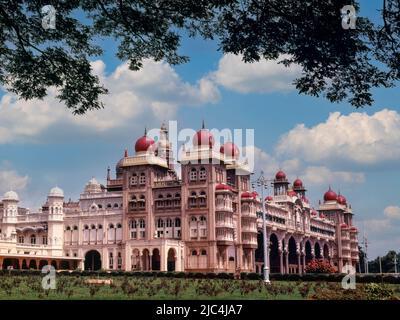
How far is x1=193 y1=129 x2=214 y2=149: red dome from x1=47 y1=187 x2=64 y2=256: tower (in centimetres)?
2133

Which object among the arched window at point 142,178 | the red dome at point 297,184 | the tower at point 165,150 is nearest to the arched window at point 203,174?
the arched window at point 142,178

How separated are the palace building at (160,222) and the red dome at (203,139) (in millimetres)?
118

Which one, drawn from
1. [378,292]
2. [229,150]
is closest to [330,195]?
[229,150]

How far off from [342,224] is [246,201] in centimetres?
4361

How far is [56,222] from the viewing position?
252ft

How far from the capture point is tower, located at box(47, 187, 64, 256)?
7600 cm

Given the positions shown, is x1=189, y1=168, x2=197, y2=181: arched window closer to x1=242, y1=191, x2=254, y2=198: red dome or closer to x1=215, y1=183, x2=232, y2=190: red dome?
x1=215, y1=183, x2=232, y2=190: red dome

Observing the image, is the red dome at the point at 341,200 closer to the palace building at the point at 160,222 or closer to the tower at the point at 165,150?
the palace building at the point at 160,222

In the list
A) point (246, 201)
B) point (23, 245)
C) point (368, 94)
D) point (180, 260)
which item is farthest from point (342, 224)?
point (368, 94)

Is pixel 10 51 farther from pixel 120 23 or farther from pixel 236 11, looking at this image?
pixel 236 11

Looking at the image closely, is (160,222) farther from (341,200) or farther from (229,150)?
(341,200)

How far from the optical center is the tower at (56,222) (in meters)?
76.0

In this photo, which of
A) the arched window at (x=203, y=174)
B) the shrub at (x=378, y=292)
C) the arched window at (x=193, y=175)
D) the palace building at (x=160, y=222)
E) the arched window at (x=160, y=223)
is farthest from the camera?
the arched window at (x=160, y=223)
